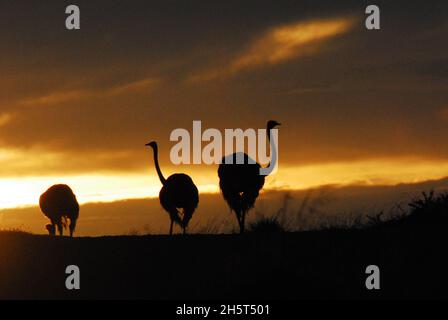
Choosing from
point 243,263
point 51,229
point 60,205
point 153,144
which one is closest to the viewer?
point 243,263

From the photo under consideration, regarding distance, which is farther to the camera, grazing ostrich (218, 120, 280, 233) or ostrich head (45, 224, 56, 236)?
ostrich head (45, 224, 56, 236)

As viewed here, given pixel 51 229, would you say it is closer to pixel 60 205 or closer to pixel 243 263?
pixel 60 205

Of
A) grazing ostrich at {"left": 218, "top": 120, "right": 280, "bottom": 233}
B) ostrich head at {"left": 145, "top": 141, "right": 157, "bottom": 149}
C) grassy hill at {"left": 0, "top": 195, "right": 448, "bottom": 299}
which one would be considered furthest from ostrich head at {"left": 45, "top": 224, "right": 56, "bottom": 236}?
grassy hill at {"left": 0, "top": 195, "right": 448, "bottom": 299}

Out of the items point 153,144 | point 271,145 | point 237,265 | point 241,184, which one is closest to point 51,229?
point 153,144

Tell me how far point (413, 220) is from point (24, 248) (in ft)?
25.3

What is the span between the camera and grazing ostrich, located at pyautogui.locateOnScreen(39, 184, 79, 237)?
104 ft

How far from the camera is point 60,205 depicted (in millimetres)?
31859

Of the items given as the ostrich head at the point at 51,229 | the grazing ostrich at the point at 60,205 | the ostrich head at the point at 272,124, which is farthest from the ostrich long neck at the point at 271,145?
the ostrich head at the point at 51,229

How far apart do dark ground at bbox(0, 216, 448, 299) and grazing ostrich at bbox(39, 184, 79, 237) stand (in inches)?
433

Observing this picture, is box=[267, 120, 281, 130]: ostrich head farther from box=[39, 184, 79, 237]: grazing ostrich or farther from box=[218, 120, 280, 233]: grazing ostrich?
box=[39, 184, 79, 237]: grazing ostrich

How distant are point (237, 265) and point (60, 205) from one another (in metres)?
15.6

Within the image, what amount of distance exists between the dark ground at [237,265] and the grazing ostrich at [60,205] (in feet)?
36.1
